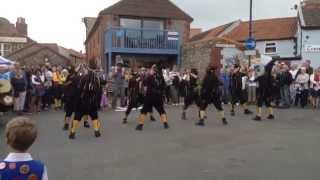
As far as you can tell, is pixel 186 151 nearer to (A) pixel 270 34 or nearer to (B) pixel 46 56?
(A) pixel 270 34

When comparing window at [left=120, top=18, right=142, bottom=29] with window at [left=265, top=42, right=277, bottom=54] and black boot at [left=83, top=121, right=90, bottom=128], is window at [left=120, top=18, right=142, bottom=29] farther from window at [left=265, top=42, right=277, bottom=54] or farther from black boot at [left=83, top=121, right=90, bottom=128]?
black boot at [left=83, top=121, right=90, bottom=128]

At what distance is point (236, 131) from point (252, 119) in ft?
9.32

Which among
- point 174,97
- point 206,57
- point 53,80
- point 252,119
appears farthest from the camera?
point 206,57

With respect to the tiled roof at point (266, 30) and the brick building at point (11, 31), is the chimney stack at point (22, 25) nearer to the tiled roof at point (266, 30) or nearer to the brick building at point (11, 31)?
the brick building at point (11, 31)

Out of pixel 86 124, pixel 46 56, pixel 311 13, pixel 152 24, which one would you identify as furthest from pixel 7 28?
pixel 86 124

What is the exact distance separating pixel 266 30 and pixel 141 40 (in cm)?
1826

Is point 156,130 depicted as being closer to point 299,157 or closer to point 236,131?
point 236,131

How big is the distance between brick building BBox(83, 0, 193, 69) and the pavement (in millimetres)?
16234

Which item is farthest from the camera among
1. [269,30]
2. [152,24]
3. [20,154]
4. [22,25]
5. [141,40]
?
[22,25]

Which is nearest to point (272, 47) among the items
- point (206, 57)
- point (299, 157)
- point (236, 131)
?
point (206, 57)

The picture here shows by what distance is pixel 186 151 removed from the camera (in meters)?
10.8

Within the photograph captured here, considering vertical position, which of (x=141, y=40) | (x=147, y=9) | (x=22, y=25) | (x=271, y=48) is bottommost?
(x=141, y=40)

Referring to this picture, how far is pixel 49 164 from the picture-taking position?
955 centimetres

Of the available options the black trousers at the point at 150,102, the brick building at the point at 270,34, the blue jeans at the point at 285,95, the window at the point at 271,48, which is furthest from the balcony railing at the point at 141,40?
the black trousers at the point at 150,102
